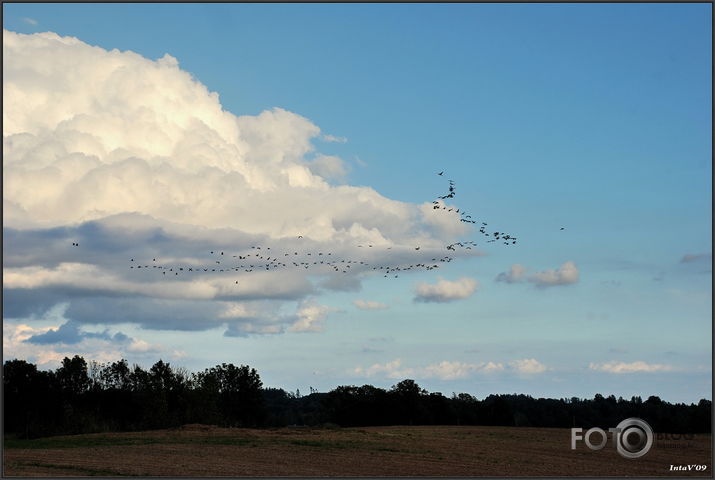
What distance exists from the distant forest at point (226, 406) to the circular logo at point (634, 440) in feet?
132

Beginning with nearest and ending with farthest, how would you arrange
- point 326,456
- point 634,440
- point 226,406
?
point 326,456 → point 634,440 → point 226,406

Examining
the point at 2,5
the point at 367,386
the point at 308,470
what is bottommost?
the point at 308,470

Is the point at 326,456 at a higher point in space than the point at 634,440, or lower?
lower

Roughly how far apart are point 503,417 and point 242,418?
52.4 metres

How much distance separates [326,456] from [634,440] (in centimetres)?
3191

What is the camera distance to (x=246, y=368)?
15412 cm

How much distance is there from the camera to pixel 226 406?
495 feet

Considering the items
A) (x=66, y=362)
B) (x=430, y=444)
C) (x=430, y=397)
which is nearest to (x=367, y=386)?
(x=430, y=397)

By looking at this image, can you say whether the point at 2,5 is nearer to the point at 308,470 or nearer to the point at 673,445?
the point at 308,470

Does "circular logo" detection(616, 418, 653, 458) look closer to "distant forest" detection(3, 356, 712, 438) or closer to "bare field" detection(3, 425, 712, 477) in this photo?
"bare field" detection(3, 425, 712, 477)

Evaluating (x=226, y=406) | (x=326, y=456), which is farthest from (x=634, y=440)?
(x=226, y=406)

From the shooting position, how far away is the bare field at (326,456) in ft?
175

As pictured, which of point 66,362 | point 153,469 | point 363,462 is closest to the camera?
point 153,469

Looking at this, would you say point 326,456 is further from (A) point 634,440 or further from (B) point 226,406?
(B) point 226,406
